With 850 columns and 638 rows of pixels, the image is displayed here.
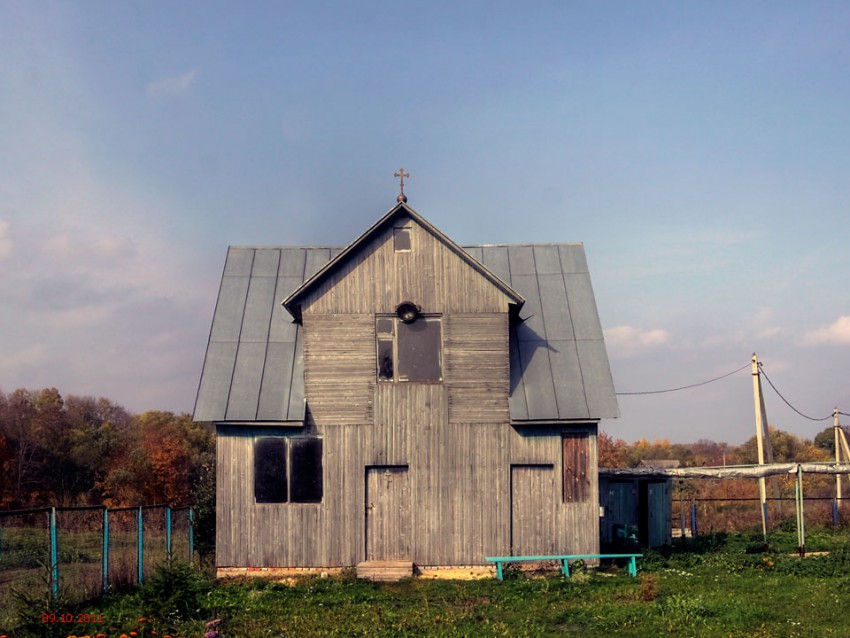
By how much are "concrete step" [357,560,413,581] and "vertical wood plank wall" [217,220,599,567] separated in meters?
0.54

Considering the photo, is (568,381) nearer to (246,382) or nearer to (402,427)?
(402,427)

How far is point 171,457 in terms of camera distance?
6350 cm

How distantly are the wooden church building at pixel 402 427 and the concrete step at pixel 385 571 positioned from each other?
0.45m

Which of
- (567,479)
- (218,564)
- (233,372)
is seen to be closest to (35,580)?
(218,564)

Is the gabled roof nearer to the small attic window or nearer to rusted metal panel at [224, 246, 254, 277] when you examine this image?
the small attic window

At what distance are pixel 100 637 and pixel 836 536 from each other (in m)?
25.1

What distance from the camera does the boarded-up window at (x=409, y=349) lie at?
21875 mm

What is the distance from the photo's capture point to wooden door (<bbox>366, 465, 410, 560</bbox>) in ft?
69.8

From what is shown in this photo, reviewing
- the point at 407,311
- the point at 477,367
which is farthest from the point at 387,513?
the point at 407,311

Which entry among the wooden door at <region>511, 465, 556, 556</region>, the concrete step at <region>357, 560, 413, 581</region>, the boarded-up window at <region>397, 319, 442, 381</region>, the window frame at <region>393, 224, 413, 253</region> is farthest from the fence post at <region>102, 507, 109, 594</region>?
the wooden door at <region>511, 465, 556, 556</region>

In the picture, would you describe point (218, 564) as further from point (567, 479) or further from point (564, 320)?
point (564, 320)

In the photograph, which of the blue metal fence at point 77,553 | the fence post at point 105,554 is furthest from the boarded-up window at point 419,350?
the fence post at point 105,554

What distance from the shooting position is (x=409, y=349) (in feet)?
72.3

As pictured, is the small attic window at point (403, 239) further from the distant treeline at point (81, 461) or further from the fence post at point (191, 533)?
the distant treeline at point (81, 461)
